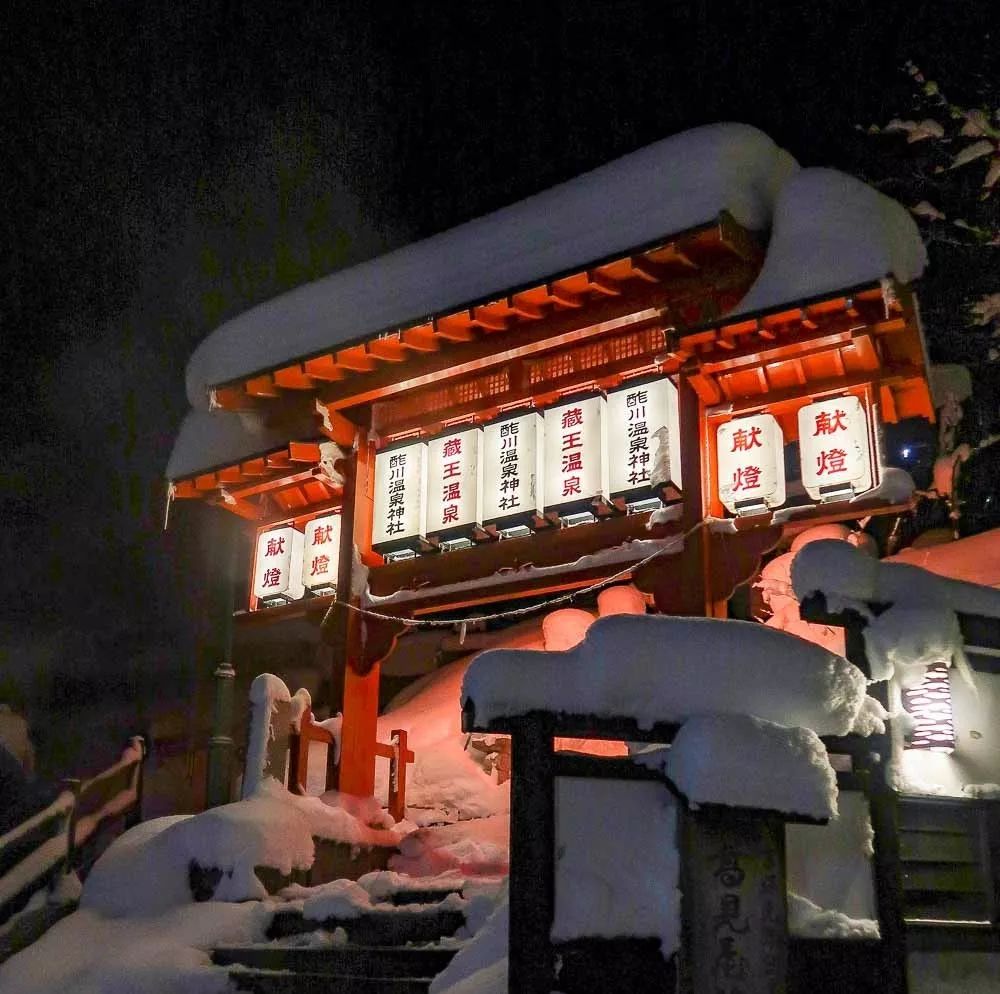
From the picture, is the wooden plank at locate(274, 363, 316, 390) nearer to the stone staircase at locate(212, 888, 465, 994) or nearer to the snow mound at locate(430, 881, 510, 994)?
the stone staircase at locate(212, 888, 465, 994)

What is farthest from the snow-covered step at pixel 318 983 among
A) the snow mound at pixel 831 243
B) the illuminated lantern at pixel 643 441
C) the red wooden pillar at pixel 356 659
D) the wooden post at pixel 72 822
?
the snow mound at pixel 831 243

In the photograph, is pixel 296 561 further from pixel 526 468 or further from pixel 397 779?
pixel 526 468

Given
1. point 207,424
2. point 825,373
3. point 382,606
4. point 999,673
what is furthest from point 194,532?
point 999,673

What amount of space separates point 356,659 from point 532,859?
26.9 ft

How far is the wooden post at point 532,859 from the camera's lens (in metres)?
5.69

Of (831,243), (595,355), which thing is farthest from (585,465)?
(831,243)

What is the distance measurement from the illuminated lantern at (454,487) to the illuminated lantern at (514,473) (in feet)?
0.60

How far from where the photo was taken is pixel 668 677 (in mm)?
5934

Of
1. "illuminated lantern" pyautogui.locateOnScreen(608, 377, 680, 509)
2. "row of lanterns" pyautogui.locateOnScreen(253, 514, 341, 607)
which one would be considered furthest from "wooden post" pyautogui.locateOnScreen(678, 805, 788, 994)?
"row of lanterns" pyautogui.locateOnScreen(253, 514, 341, 607)

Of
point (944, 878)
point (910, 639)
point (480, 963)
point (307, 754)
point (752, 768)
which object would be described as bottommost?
Answer: point (480, 963)

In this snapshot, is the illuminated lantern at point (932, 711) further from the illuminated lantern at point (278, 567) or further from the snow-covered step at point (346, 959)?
the illuminated lantern at point (278, 567)

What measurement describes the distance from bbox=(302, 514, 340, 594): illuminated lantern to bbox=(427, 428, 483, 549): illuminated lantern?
2.16 m

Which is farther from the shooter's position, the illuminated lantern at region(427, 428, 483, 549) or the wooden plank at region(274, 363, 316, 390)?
the wooden plank at region(274, 363, 316, 390)

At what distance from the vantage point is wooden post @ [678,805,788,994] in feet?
18.0
